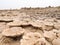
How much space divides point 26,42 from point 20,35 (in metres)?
0.35

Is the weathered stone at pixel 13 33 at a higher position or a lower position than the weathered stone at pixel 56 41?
higher

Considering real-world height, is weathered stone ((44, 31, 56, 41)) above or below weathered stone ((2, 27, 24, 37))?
below

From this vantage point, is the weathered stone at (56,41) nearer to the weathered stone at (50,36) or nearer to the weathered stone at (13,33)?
the weathered stone at (50,36)

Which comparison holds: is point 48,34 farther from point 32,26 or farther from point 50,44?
point 32,26

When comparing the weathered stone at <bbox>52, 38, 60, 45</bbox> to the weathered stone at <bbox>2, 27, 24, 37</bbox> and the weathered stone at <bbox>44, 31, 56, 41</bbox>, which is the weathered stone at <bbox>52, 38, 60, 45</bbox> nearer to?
the weathered stone at <bbox>44, 31, 56, 41</bbox>

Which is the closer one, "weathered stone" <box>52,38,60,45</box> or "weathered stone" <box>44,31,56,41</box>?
"weathered stone" <box>52,38,60,45</box>

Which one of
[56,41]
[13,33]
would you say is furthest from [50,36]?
[13,33]

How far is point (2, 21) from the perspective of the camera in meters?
3.60

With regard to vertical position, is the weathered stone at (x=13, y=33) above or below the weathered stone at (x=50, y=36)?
above

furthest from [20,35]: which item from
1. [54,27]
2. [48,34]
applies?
[54,27]

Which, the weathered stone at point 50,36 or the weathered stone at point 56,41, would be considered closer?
the weathered stone at point 56,41

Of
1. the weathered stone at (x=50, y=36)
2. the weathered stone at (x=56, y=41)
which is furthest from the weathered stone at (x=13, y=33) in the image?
the weathered stone at (x=56, y=41)

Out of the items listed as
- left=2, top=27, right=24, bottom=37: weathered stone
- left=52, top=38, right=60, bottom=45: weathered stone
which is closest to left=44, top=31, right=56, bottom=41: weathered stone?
left=52, top=38, right=60, bottom=45: weathered stone

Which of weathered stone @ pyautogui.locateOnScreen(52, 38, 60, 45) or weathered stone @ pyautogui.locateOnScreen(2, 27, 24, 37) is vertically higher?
weathered stone @ pyautogui.locateOnScreen(2, 27, 24, 37)
